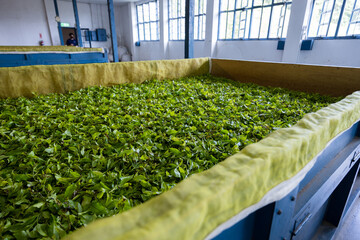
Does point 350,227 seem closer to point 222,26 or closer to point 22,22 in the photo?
point 222,26

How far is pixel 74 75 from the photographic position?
235cm

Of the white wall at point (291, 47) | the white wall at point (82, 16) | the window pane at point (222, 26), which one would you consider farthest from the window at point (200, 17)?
the white wall at point (82, 16)

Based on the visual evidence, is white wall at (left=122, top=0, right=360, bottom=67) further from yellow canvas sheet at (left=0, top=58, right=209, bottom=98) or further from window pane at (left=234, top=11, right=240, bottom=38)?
yellow canvas sheet at (left=0, top=58, right=209, bottom=98)

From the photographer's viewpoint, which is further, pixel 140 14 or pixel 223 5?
pixel 140 14

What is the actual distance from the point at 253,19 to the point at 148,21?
26.4ft

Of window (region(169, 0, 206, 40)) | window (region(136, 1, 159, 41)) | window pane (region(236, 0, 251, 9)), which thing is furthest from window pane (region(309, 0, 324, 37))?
window (region(136, 1, 159, 41))

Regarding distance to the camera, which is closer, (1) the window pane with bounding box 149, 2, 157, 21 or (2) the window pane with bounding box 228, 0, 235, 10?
(2) the window pane with bounding box 228, 0, 235, 10

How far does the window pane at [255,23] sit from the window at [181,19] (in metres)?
2.78

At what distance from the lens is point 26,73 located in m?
2.11

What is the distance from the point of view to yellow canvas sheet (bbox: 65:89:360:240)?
0.35 m

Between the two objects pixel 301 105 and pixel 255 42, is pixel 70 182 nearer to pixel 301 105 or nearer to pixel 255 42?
pixel 301 105

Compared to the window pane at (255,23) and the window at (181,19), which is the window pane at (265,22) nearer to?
the window pane at (255,23)

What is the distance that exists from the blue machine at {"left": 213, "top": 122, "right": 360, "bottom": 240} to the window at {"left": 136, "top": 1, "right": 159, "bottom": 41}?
13.2 metres

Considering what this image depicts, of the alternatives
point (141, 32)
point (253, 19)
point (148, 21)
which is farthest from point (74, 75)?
point (141, 32)
